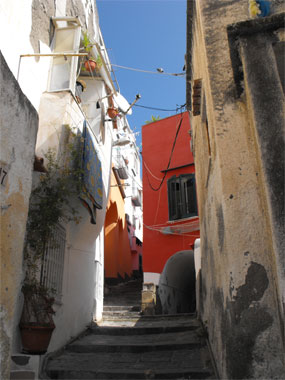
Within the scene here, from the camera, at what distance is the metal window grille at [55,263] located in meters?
6.54

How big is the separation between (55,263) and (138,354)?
7.55 ft

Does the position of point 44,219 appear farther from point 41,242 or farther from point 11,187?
point 11,187

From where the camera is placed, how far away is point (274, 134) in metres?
3.87

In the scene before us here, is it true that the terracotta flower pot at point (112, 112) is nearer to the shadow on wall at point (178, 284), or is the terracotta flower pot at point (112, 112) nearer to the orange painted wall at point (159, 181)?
the orange painted wall at point (159, 181)

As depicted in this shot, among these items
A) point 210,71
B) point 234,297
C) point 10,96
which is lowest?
point 234,297

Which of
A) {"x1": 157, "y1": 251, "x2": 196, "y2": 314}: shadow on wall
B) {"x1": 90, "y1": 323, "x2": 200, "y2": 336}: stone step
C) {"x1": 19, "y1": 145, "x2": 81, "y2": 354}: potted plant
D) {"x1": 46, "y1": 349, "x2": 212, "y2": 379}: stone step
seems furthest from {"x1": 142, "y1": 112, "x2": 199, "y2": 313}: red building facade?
{"x1": 19, "y1": 145, "x2": 81, "y2": 354}: potted plant

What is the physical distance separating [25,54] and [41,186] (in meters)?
2.64

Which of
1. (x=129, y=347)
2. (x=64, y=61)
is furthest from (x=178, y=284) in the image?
(x=64, y=61)

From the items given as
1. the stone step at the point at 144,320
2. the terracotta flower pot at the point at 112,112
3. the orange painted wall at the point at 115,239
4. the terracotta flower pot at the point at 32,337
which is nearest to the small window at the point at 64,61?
the terracotta flower pot at the point at 112,112

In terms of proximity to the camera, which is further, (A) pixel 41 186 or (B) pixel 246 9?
(A) pixel 41 186

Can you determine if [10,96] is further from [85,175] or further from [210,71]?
[85,175]

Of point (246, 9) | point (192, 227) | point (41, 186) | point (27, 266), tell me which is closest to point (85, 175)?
point (41, 186)

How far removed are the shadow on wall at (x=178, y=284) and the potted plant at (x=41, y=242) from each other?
738 cm

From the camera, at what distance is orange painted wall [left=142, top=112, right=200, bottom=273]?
1415 cm
